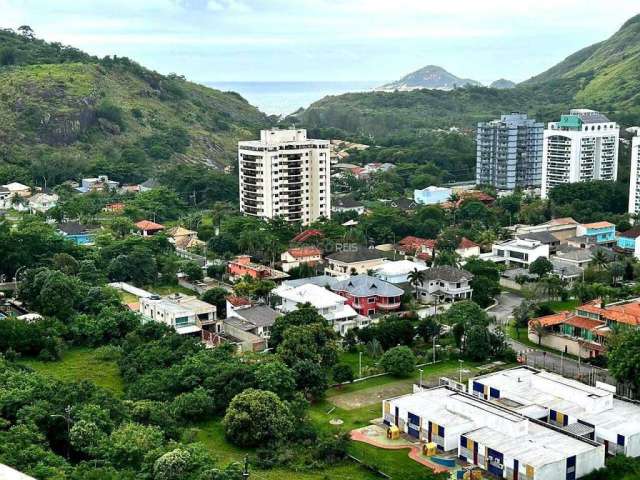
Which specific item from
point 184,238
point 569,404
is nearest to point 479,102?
point 184,238

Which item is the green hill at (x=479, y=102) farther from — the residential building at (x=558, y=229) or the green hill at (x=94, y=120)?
the residential building at (x=558, y=229)

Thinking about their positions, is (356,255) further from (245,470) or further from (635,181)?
(245,470)

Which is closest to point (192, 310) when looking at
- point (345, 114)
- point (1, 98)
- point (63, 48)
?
point (1, 98)

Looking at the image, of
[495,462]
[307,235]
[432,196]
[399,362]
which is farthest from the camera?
[432,196]

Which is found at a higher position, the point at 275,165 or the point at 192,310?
the point at 275,165

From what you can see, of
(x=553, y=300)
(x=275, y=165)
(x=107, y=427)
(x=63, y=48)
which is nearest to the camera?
(x=107, y=427)

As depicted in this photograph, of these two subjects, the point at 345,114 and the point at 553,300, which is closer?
the point at 553,300

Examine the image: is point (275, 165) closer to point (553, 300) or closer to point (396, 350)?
point (553, 300)
